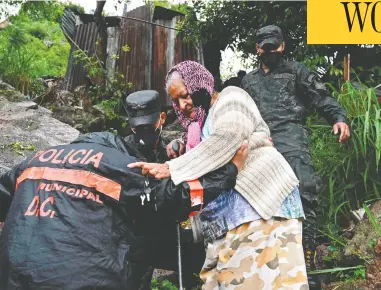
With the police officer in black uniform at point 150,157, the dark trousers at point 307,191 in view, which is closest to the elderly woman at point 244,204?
the police officer in black uniform at point 150,157

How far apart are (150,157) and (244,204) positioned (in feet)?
2.67

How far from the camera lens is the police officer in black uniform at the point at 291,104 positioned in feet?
12.2

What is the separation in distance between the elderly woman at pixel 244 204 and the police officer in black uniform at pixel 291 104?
130 cm

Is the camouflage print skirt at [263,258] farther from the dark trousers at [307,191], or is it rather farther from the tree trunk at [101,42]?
the tree trunk at [101,42]

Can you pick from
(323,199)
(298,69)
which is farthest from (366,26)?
(323,199)

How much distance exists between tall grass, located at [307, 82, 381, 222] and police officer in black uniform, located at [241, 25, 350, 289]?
0.43 metres

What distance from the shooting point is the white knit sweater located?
2.18m

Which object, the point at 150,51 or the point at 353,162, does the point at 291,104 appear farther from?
the point at 150,51

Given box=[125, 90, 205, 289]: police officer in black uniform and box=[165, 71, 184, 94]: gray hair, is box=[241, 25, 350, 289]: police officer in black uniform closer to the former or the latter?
box=[125, 90, 205, 289]: police officer in black uniform

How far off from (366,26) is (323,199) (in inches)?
70.0

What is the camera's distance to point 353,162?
4.37 meters

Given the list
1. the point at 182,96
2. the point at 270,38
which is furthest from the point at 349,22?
the point at 182,96

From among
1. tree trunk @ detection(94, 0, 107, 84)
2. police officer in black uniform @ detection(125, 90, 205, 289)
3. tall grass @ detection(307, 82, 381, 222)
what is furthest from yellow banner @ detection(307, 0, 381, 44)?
tree trunk @ detection(94, 0, 107, 84)

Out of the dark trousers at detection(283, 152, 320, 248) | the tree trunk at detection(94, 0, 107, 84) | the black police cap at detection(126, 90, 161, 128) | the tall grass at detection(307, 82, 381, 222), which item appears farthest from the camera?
the tree trunk at detection(94, 0, 107, 84)
